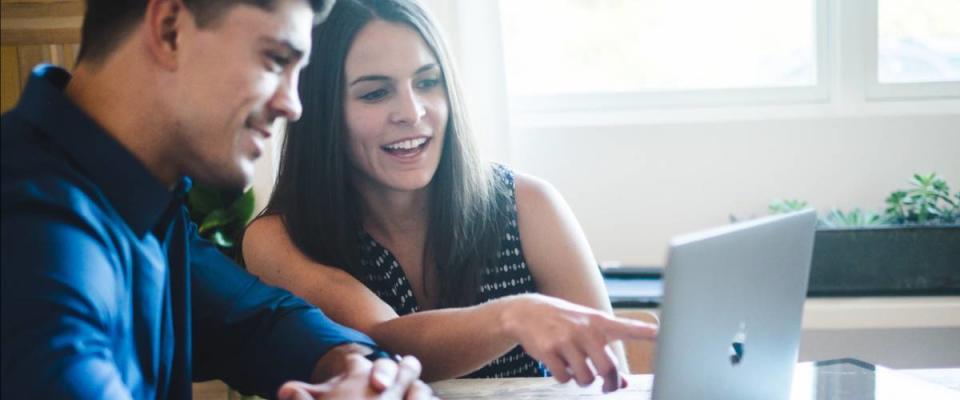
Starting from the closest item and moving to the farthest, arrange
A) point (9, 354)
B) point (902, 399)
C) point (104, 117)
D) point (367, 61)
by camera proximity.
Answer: point (9, 354) → point (104, 117) → point (902, 399) → point (367, 61)

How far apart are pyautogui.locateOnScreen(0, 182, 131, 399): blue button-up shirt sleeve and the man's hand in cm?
23

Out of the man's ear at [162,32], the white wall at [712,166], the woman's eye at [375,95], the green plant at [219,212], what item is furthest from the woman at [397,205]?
the white wall at [712,166]

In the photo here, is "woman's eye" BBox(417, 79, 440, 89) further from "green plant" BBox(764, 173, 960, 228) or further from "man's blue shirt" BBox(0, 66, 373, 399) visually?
"green plant" BBox(764, 173, 960, 228)

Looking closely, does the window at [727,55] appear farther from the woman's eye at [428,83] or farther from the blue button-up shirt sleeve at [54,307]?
the blue button-up shirt sleeve at [54,307]

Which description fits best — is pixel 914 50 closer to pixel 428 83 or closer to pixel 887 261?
pixel 887 261

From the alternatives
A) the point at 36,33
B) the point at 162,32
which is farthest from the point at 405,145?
the point at 36,33

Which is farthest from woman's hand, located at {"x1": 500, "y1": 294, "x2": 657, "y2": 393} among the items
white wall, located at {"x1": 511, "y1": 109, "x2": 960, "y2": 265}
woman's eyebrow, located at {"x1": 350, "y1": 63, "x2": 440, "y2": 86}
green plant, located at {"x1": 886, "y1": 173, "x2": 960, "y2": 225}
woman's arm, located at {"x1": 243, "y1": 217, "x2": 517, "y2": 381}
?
white wall, located at {"x1": 511, "y1": 109, "x2": 960, "y2": 265}

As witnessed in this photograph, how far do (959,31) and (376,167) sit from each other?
2.09 meters

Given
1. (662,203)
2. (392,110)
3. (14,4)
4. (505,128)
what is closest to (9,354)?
(392,110)

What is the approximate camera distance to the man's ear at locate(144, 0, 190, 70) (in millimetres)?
1029

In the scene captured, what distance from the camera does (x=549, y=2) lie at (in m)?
3.24

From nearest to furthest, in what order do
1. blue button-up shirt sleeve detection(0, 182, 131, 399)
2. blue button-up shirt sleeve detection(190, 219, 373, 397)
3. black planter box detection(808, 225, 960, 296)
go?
blue button-up shirt sleeve detection(0, 182, 131, 399) < blue button-up shirt sleeve detection(190, 219, 373, 397) < black planter box detection(808, 225, 960, 296)

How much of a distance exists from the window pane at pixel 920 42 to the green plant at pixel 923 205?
446 mm

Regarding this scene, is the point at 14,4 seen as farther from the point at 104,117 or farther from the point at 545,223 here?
the point at 104,117
